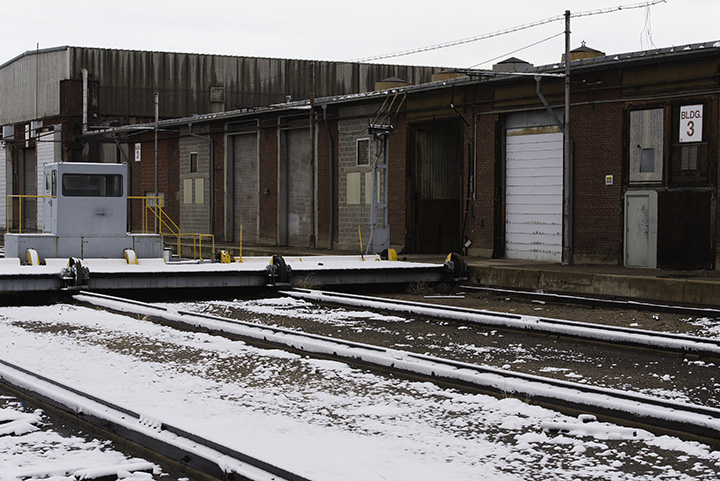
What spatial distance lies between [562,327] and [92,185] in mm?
12722

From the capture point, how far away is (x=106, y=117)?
5512cm

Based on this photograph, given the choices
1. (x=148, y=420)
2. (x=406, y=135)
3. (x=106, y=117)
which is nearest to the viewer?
(x=148, y=420)

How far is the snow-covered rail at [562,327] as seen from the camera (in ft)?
37.3

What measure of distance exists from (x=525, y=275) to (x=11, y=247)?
488 inches

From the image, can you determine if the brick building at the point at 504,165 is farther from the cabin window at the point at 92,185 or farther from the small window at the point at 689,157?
the cabin window at the point at 92,185

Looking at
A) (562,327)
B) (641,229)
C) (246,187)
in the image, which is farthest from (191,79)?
(562,327)

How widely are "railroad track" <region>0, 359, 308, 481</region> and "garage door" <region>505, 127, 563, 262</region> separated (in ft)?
67.6

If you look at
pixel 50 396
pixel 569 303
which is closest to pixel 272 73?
pixel 569 303

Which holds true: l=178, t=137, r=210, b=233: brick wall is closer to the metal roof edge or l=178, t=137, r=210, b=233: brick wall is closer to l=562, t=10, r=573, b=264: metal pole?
the metal roof edge

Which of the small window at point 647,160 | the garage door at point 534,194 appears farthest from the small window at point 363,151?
the small window at point 647,160

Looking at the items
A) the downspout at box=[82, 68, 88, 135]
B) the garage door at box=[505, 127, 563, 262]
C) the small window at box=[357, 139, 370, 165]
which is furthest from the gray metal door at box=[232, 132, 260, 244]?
the garage door at box=[505, 127, 563, 262]

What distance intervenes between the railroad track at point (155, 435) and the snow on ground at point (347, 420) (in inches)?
3.9

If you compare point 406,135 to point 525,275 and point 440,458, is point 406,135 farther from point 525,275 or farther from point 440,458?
point 440,458

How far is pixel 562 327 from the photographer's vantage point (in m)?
12.9
